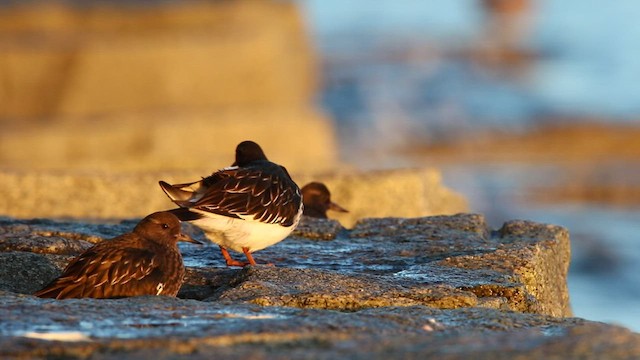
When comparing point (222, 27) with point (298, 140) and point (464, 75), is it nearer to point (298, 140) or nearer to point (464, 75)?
point (298, 140)

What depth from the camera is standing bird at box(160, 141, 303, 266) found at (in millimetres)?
5113

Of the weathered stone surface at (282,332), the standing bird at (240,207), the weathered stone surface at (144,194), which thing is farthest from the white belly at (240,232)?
the weathered stone surface at (144,194)

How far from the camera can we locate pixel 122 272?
14.5 feet

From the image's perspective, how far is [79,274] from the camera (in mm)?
4367

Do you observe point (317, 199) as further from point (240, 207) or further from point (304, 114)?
point (304, 114)

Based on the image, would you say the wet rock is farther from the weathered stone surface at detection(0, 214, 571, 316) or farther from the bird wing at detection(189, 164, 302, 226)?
the bird wing at detection(189, 164, 302, 226)

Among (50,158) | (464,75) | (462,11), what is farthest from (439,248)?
(462,11)

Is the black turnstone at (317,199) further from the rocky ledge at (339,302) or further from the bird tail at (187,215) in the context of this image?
the bird tail at (187,215)

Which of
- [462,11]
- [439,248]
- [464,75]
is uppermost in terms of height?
[462,11]

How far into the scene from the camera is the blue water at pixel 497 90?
16297mm

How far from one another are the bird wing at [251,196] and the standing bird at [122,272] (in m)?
0.45

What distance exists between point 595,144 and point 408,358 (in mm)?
20154

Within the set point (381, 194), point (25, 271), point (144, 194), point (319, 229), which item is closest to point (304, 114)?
point (381, 194)

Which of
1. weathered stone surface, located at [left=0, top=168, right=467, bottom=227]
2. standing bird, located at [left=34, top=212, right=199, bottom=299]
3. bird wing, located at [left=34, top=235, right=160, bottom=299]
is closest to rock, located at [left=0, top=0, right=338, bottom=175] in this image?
weathered stone surface, located at [left=0, top=168, right=467, bottom=227]
